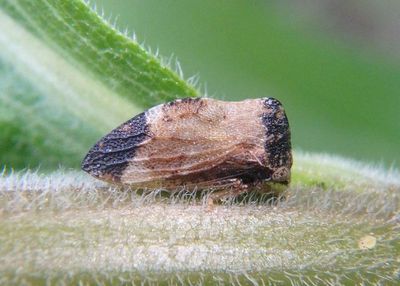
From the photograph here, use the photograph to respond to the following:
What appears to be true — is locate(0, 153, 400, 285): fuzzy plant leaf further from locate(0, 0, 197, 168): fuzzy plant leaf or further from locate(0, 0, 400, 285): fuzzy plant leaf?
locate(0, 0, 197, 168): fuzzy plant leaf

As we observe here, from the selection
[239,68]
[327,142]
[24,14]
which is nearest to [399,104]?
[327,142]

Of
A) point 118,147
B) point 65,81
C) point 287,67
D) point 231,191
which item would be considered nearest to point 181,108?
point 118,147

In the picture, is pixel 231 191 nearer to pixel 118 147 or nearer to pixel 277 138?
pixel 277 138

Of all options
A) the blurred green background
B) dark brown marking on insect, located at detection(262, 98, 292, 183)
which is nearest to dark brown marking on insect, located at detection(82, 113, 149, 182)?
dark brown marking on insect, located at detection(262, 98, 292, 183)

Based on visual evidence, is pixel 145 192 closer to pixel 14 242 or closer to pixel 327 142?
pixel 14 242

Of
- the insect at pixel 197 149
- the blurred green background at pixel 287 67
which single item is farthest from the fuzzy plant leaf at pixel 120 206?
the blurred green background at pixel 287 67
